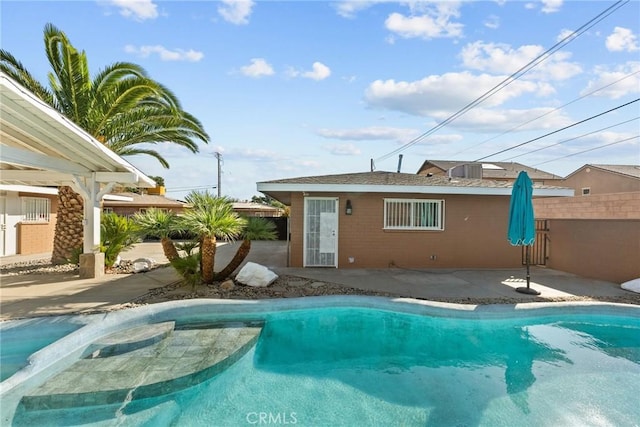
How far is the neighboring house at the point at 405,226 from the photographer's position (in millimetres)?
11609

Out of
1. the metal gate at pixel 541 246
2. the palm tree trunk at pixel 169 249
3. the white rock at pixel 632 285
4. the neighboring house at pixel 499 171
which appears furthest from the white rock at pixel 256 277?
the neighboring house at pixel 499 171

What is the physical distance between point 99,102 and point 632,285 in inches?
627

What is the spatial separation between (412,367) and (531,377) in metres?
1.72

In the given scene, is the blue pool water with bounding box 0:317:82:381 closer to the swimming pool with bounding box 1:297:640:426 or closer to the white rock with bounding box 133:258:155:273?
the swimming pool with bounding box 1:297:640:426

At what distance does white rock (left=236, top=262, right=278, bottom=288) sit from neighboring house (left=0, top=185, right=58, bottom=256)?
468 inches

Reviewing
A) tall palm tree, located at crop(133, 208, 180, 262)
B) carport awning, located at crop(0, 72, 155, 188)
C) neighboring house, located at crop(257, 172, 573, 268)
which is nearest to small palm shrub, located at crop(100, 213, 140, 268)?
carport awning, located at crop(0, 72, 155, 188)

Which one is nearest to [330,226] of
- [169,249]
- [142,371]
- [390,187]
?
[390,187]

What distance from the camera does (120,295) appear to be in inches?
307

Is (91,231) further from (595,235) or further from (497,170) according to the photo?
(497,170)

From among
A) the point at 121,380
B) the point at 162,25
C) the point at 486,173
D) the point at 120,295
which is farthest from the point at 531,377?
the point at 486,173

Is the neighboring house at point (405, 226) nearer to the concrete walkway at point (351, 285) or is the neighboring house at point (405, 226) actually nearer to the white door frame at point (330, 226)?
the white door frame at point (330, 226)

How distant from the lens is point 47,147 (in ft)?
29.0

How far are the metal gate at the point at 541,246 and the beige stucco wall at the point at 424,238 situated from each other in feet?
2.85

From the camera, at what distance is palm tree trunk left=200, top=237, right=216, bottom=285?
333 inches
